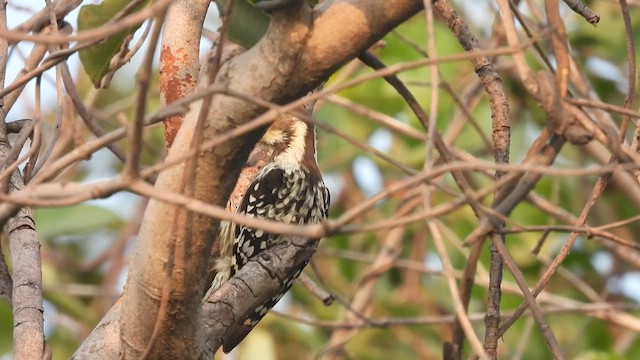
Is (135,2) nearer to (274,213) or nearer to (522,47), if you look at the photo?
(522,47)

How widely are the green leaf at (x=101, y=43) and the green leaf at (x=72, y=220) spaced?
188cm

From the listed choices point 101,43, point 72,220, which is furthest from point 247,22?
point 72,220

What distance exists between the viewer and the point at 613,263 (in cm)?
466

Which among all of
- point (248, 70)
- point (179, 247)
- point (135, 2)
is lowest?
point (179, 247)

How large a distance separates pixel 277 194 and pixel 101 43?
1.09m

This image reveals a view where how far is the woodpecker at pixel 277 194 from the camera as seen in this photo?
313cm

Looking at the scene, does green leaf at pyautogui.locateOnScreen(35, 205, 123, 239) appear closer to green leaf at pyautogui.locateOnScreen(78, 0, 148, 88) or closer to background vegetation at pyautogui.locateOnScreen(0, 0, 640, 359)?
background vegetation at pyautogui.locateOnScreen(0, 0, 640, 359)

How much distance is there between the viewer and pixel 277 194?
3215 mm

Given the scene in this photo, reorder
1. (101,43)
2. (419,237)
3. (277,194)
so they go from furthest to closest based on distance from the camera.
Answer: (419,237)
(277,194)
(101,43)

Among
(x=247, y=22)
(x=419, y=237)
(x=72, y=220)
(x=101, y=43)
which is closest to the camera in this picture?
(x=247, y=22)

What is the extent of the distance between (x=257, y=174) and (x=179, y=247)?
162 centimetres

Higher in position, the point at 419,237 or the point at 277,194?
the point at 419,237

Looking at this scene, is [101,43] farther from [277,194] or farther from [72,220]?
[72,220]

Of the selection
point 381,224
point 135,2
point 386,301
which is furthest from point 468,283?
point 386,301
